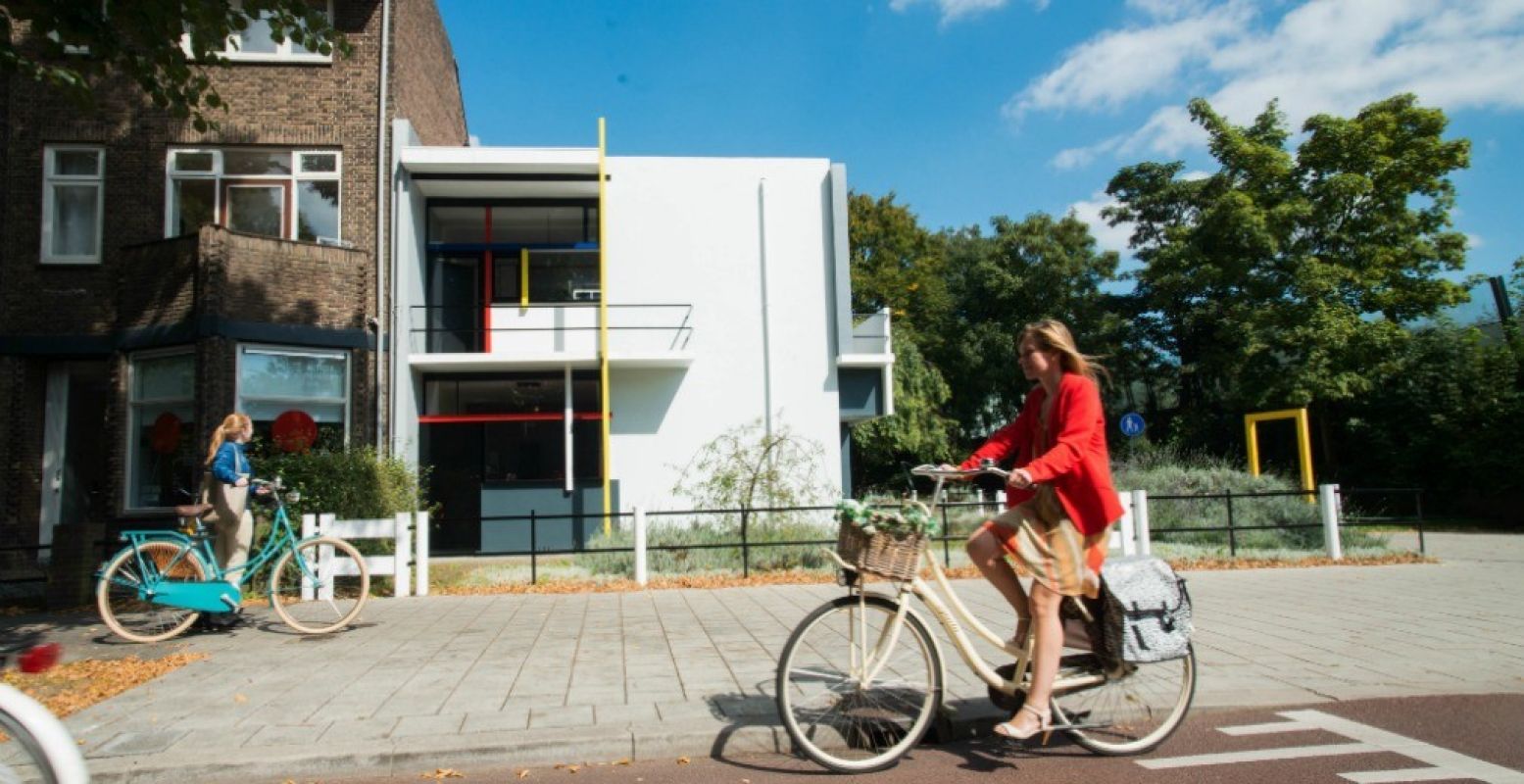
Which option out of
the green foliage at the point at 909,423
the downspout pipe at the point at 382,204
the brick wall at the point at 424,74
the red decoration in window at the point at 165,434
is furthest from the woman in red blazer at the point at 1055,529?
the green foliage at the point at 909,423

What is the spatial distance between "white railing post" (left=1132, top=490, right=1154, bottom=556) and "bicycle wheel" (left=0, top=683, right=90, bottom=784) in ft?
36.2

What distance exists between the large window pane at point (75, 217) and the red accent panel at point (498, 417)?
5287mm

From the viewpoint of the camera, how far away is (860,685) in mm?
3957

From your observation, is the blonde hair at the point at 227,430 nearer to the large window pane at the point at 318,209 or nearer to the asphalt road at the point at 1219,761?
the asphalt road at the point at 1219,761

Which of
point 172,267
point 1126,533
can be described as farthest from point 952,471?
point 172,267

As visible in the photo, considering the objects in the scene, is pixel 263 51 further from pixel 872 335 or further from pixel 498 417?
pixel 872 335

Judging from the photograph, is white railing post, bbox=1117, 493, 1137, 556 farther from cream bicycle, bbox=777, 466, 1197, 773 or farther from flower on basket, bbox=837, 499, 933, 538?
flower on basket, bbox=837, 499, 933, 538

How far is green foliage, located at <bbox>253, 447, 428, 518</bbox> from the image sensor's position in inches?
386

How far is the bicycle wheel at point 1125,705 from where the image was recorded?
13.5ft

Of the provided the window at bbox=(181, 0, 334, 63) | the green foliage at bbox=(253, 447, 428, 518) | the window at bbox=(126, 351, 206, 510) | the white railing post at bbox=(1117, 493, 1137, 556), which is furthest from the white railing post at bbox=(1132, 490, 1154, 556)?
the window at bbox=(181, 0, 334, 63)

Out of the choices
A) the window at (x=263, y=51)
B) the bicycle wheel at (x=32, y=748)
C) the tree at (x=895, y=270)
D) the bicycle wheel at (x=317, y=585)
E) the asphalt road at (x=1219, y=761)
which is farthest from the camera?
the tree at (x=895, y=270)

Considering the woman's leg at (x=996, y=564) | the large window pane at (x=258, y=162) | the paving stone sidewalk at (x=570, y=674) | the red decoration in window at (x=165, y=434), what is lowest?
the paving stone sidewalk at (x=570, y=674)

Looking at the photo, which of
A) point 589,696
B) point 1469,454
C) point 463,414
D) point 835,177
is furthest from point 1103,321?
point 589,696

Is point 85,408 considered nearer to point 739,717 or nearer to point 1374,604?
point 739,717
